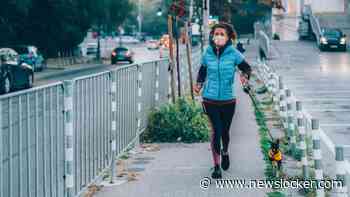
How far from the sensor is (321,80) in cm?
3219

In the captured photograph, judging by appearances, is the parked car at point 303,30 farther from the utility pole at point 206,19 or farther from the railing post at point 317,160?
the railing post at point 317,160

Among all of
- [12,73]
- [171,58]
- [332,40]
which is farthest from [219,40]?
[332,40]

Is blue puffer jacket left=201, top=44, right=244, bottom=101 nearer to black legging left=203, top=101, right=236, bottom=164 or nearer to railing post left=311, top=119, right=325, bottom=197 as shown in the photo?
black legging left=203, top=101, right=236, bottom=164

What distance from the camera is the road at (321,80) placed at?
1747 centimetres

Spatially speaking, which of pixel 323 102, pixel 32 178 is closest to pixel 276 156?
pixel 32 178

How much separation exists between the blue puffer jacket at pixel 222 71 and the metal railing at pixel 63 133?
1.27 m

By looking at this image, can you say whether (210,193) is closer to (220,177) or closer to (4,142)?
(220,177)

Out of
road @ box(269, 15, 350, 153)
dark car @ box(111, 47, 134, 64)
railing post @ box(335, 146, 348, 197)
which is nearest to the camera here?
railing post @ box(335, 146, 348, 197)

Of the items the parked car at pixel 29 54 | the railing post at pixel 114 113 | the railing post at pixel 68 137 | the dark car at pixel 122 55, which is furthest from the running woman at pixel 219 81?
the dark car at pixel 122 55

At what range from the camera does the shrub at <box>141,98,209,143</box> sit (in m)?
13.6

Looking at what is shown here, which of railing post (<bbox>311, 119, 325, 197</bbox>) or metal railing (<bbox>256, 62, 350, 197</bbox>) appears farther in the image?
railing post (<bbox>311, 119, 325, 197</bbox>)

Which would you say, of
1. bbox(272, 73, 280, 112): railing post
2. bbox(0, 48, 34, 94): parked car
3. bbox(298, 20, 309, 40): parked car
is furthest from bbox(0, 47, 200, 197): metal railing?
bbox(298, 20, 309, 40): parked car

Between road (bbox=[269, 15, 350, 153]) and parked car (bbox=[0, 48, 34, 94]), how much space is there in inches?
381

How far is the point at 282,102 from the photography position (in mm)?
15633
